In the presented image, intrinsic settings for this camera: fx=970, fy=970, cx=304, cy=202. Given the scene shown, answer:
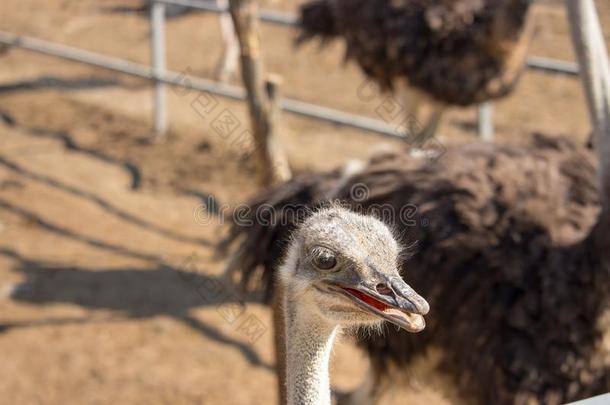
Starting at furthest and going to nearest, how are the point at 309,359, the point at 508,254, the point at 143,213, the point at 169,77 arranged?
1. the point at 169,77
2. the point at 143,213
3. the point at 508,254
4. the point at 309,359

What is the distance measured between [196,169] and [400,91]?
1.64 metres

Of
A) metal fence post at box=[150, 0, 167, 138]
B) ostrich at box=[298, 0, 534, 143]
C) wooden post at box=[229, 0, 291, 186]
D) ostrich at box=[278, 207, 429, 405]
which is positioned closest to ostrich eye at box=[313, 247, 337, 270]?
ostrich at box=[278, 207, 429, 405]

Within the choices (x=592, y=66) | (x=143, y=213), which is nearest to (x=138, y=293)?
(x=143, y=213)

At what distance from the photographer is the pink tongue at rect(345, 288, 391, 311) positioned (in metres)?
1.53

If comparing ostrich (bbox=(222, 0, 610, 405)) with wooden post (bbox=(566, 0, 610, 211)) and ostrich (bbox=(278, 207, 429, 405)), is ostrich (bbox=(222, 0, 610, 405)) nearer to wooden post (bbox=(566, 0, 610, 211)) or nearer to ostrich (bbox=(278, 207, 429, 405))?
wooden post (bbox=(566, 0, 610, 211))

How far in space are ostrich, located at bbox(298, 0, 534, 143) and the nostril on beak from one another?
3.19 meters

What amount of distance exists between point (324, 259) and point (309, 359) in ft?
0.56

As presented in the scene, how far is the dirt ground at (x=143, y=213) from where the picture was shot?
12.8 ft

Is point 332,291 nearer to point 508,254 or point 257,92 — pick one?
point 508,254

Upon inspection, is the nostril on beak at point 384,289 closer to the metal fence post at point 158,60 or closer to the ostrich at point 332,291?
the ostrich at point 332,291

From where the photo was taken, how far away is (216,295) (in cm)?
452

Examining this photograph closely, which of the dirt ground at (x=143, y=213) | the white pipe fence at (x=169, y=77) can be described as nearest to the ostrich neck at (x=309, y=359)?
the dirt ground at (x=143, y=213)

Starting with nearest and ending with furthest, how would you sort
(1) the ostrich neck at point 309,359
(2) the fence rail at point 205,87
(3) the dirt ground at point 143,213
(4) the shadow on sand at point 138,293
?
(1) the ostrich neck at point 309,359
(3) the dirt ground at point 143,213
(4) the shadow on sand at point 138,293
(2) the fence rail at point 205,87

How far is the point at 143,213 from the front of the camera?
5.41 m
